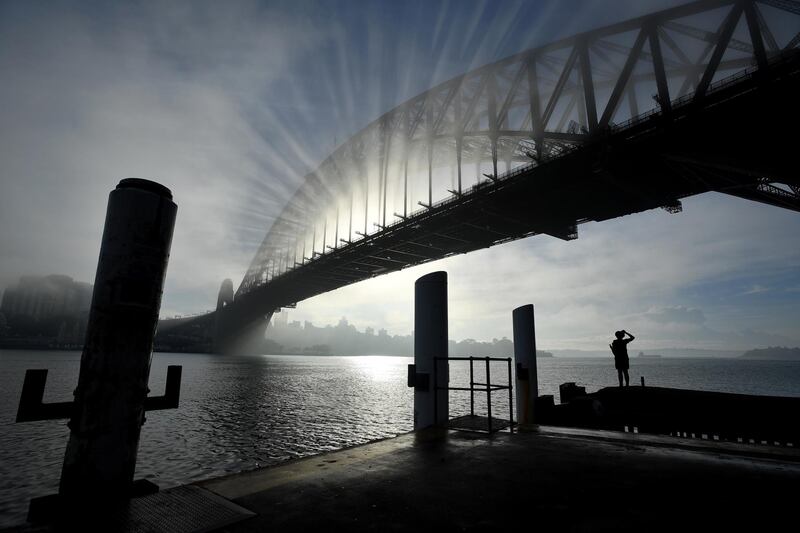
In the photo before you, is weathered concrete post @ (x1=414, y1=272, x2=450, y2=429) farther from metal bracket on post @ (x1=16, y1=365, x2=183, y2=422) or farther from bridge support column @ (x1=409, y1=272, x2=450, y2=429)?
metal bracket on post @ (x1=16, y1=365, x2=183, y2=422)

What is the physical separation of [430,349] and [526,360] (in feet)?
12.6

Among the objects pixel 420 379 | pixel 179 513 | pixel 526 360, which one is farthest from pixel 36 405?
pixel 526 360

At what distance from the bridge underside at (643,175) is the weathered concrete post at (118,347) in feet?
89.9

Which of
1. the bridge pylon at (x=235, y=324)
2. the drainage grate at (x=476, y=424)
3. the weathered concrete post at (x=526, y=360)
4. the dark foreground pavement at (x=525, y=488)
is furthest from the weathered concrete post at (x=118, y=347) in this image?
the bridge pylon at (x=235, y=324)

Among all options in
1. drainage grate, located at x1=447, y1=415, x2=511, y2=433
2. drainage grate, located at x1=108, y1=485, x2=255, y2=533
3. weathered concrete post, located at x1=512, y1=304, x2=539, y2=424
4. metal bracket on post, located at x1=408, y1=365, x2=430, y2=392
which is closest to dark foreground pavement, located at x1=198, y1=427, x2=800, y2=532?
drainage grate, located at x1=108, y1=485, x2=255, y2=533

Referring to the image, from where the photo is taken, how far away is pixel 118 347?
3746mm

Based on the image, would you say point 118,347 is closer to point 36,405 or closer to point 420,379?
point 36,405

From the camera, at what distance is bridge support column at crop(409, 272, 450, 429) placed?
8219 mm

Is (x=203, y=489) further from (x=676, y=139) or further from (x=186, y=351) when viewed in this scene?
(x=186, y=351)

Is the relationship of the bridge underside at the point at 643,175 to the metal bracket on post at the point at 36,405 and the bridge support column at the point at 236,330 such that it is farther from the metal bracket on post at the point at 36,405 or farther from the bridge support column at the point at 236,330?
the bridge support column at the point at 236,330

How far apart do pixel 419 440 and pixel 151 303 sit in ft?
16.1

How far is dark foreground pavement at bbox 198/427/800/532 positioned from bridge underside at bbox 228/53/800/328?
2281 cm

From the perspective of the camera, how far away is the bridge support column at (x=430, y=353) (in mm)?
8219

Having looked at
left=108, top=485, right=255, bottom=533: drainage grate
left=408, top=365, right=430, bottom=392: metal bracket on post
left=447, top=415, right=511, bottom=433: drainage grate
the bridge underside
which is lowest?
left=447, top=415, right=511, bottom=433: drainage grate
